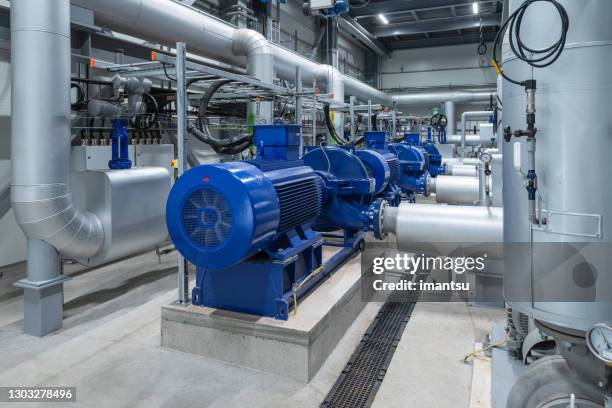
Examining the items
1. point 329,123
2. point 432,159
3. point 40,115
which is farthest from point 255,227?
point 432,159

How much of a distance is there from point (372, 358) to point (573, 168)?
1648mm

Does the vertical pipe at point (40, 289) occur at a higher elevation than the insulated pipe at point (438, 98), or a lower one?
lower

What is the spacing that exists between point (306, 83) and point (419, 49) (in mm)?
8740

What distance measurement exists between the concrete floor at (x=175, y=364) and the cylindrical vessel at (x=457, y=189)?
1.61 meters

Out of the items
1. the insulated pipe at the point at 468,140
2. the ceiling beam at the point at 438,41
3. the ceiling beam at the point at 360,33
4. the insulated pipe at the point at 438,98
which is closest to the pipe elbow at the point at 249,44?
the ceiling beam at the point at 360,33

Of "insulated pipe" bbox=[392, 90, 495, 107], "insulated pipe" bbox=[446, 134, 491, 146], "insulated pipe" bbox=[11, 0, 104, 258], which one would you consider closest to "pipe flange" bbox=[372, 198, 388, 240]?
"insulated pipe" bbox=[11, 0, 104, 258]

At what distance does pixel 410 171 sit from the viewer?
6.71 m

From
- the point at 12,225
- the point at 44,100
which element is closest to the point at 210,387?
the point at 44,100

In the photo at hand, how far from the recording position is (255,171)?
2.43m

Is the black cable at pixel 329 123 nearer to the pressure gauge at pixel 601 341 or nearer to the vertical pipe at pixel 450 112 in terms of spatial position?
the pressure gauge at pixel 601 341

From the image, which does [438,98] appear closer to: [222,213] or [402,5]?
[402,5]

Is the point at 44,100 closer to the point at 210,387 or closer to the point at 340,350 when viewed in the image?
the point at 210,387

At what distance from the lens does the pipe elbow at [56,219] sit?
105 inches

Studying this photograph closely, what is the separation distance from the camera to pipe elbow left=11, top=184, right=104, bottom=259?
2655mm
